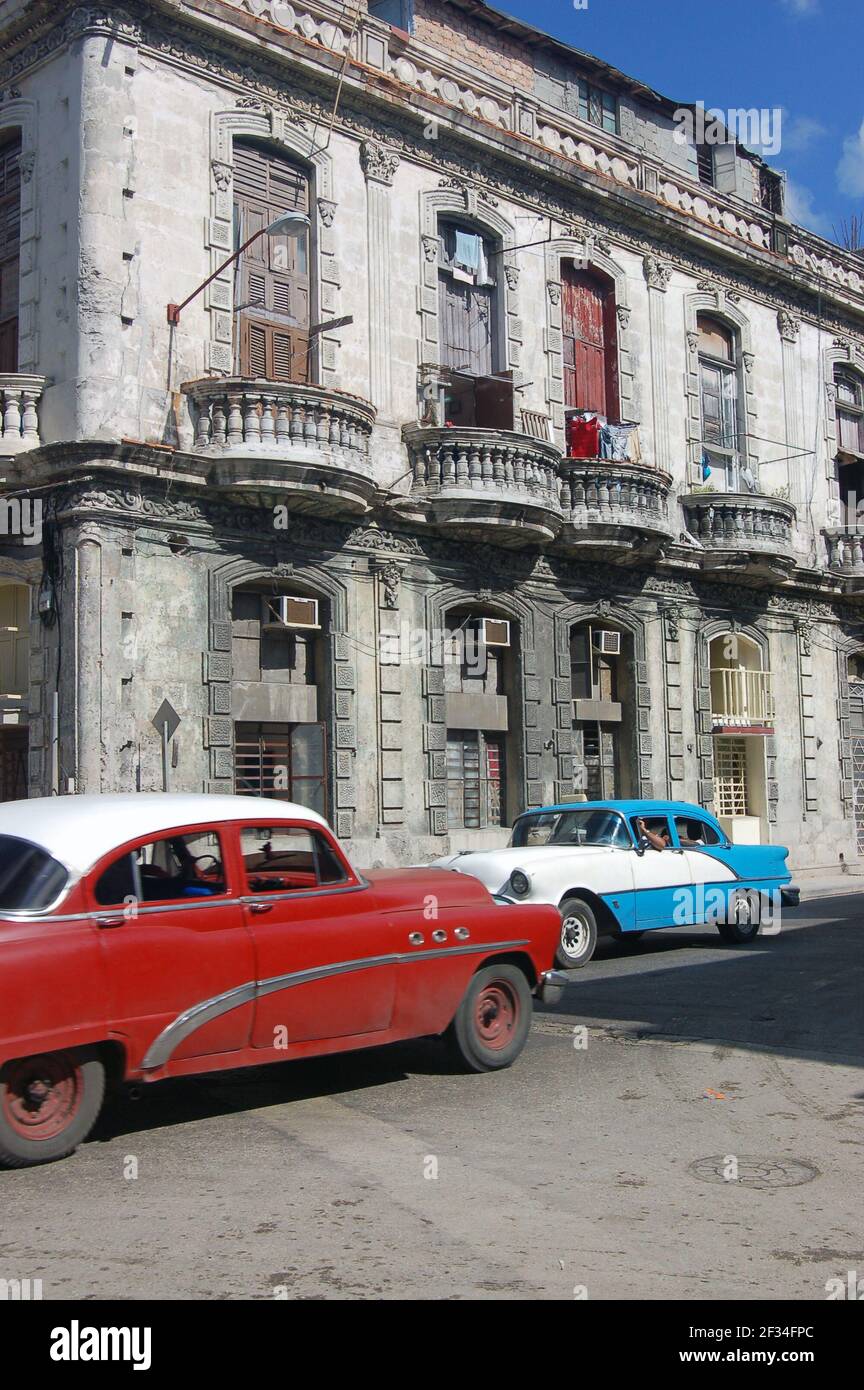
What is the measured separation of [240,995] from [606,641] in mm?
17106

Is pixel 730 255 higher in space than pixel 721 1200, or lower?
higher

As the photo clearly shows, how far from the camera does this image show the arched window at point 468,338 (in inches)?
856

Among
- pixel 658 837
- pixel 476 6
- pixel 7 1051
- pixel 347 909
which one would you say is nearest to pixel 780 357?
pixel 476 6

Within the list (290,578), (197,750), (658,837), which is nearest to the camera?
(658,837)

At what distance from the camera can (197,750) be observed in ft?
57.7

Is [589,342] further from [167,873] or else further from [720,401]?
[167,873]

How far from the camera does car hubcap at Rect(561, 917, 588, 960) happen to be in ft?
45.7

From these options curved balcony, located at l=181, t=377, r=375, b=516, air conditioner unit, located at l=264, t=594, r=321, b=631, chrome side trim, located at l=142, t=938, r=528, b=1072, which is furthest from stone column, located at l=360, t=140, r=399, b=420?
chrome side trim, located at l=142, t=938, r=528, b=1072

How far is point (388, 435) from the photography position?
801 inches

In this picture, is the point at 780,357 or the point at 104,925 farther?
the point at 780,357

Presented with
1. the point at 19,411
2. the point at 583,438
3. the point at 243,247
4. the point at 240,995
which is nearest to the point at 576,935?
the point at 240,995

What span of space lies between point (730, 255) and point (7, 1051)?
24.7 m

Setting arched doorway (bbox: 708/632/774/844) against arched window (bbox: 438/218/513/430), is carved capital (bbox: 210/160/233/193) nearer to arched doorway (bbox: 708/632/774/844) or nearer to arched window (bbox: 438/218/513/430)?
arched window (bbox: 438/218/513/430)

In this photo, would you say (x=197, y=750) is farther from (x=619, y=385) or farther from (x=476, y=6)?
(x=476, y=6)
